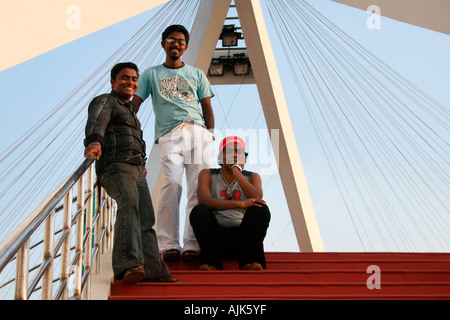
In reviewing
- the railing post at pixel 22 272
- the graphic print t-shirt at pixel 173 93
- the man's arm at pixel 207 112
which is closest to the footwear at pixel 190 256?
the graphic print t-shirt at pixel 173 93

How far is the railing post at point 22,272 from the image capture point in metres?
1.81

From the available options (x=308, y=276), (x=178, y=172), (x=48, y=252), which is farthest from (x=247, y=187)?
(x=48, y=252)

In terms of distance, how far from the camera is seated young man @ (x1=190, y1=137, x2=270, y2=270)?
3420 mm

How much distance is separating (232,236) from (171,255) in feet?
1.36

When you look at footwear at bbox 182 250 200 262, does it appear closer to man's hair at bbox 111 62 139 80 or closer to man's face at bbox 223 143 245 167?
man's face at bbox 223 143 245 167

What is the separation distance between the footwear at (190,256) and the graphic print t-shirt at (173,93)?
0.88 m

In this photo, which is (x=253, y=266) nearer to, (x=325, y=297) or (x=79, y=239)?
(x=325, y=297)

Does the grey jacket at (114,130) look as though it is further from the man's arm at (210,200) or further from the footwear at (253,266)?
the footwear at (253,266)

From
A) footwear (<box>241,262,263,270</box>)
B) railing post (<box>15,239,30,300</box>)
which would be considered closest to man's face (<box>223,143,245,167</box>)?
footwear (<box>241,262,263,270</box>)

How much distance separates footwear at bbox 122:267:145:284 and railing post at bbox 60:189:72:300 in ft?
1.33
